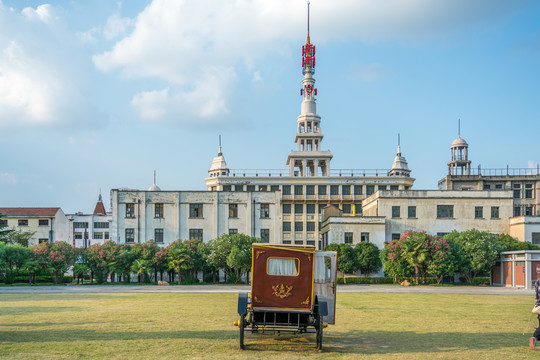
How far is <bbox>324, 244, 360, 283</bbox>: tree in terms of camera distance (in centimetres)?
5831

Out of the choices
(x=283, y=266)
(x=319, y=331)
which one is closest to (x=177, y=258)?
(x=283, y=266)

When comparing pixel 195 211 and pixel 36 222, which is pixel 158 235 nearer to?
pixel 195 211

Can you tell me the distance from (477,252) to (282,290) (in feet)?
146

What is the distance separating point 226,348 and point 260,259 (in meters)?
2.31

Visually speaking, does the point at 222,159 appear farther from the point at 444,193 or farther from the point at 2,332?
the point at 2,332

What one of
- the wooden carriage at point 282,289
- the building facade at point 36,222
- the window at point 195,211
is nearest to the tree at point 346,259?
the window at point 195,211

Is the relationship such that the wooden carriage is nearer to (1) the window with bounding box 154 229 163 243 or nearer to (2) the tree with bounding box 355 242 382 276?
(2) the tree with bounding box 355 242 382 276

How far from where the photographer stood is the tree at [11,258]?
54.6 meters

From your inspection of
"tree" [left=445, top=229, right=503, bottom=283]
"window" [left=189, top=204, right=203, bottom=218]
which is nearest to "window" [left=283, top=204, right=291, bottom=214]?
"window" [left=189, top=204, right=203, bottom=218]

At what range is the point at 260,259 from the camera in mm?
14352

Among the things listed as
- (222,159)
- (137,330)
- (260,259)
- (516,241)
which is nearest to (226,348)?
(260,259)

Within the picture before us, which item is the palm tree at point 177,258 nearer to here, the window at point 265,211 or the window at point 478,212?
the window at point 265,211

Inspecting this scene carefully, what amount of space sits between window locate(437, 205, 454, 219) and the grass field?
4158 cm

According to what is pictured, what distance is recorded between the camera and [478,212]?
6438cm
